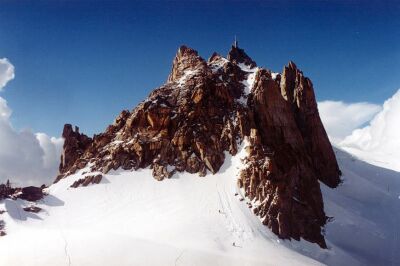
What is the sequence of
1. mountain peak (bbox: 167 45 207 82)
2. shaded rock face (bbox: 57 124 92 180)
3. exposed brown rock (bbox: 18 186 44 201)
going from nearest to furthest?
exposed brown rock (bbox: 18 186 44 201), shaded rock face (bbox: 57 124 92 180), mountain peak (bbox: 167 45 207 82)

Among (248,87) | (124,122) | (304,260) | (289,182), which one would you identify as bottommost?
(304,260)

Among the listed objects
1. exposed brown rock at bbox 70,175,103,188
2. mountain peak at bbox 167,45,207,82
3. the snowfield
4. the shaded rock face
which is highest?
mountain peak at bbox 167,45,207,82

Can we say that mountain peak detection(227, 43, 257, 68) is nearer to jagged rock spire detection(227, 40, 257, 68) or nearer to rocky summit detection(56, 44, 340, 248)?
jagged rock spire detection(227, 40, 257, 68)

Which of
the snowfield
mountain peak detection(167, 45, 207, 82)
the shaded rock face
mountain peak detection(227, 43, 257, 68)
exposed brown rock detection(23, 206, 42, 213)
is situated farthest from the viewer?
mountain peak detection(227, 43, 257, 68)

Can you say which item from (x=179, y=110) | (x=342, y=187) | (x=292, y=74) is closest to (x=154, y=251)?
(x=179, y=110)

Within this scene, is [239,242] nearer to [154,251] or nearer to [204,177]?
[154,251]

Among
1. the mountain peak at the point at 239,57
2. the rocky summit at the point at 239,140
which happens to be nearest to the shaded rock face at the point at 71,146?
the rocky summit at the point at 239,140

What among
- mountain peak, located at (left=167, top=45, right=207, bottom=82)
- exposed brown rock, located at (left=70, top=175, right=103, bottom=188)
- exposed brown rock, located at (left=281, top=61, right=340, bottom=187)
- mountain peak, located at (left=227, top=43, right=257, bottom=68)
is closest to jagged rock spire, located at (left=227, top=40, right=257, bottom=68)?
mountain peak, located at (left=227, top=43, right=257, bottom=68)

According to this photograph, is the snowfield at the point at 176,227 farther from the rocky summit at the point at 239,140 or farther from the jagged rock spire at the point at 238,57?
the jagged rock spire at the point at 238,57
